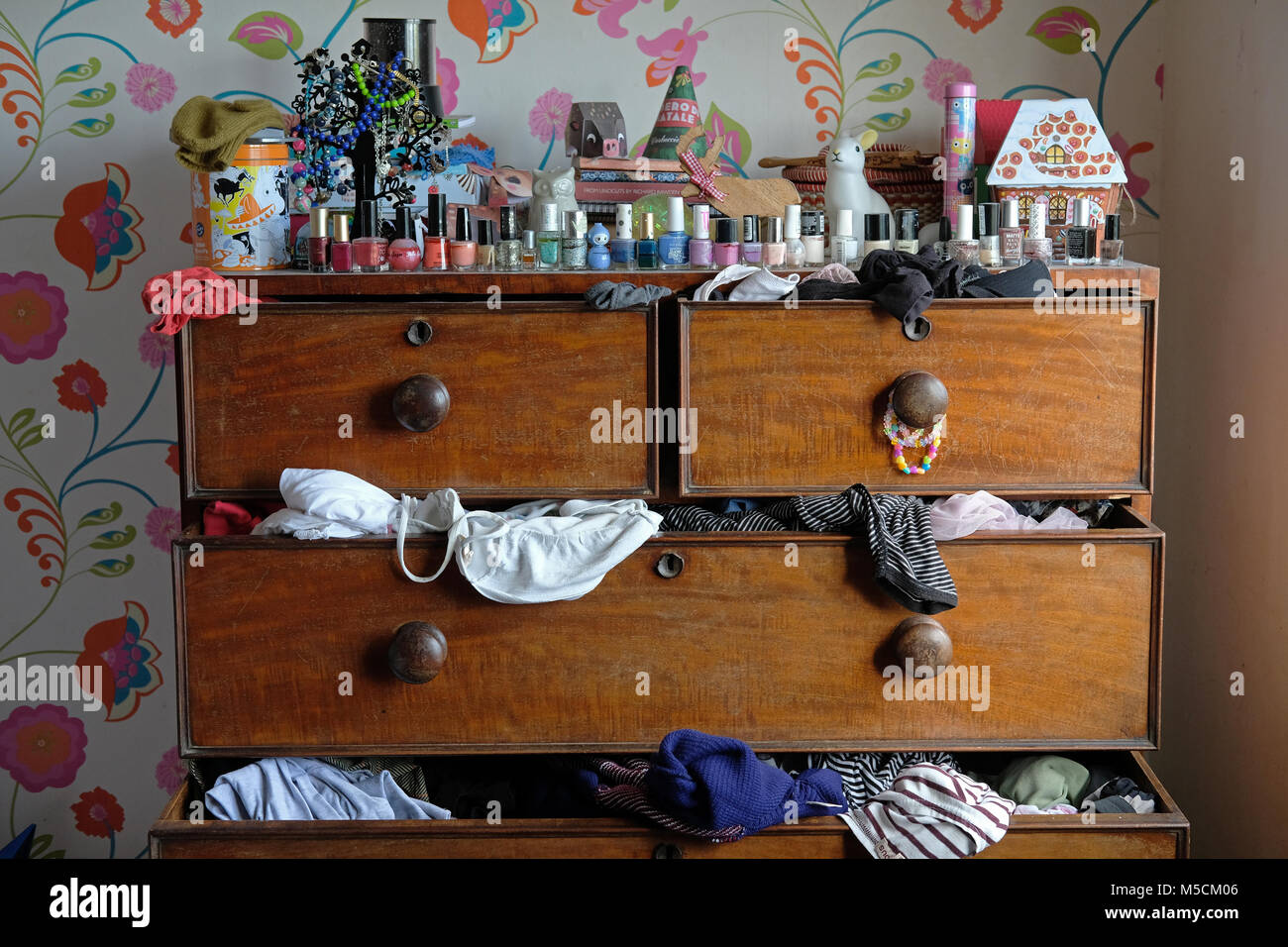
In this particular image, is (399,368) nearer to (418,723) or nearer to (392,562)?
(392,562)

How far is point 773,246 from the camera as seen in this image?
53.3 inches

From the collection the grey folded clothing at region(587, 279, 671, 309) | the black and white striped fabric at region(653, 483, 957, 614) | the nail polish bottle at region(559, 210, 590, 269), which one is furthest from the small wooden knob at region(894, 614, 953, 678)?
the nail polish bottle at region(559, 210, 590, 269)

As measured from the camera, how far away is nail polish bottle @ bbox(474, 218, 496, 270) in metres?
1.32

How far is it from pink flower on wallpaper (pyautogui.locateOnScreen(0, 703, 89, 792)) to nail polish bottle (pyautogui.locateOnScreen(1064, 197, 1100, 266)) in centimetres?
155

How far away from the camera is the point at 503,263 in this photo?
1337 millimetres

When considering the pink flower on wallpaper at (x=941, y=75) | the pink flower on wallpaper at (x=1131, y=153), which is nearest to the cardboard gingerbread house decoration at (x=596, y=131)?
the pink flower on wallpaper at (x=941, y=75)

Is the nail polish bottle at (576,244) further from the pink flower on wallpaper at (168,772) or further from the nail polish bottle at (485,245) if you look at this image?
the pink flower on wallpaper at (168,772)

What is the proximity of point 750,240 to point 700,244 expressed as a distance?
5 cm

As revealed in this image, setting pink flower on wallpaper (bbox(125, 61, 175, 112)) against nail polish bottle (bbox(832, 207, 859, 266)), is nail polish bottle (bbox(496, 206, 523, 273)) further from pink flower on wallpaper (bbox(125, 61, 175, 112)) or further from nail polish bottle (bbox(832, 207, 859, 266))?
pink flower on wallpaper (bbox(125, 61, 175, 112))

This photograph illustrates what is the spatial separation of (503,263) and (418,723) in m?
0.47

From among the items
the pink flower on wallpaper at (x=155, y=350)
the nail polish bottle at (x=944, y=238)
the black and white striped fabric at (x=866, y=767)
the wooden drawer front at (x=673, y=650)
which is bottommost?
the black and white striped fabric at (x=866, y=767)

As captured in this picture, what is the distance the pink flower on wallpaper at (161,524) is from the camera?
1.89 metres

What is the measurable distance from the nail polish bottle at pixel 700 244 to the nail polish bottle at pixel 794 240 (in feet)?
0.28

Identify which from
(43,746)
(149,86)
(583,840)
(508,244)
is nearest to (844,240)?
(508,244)
